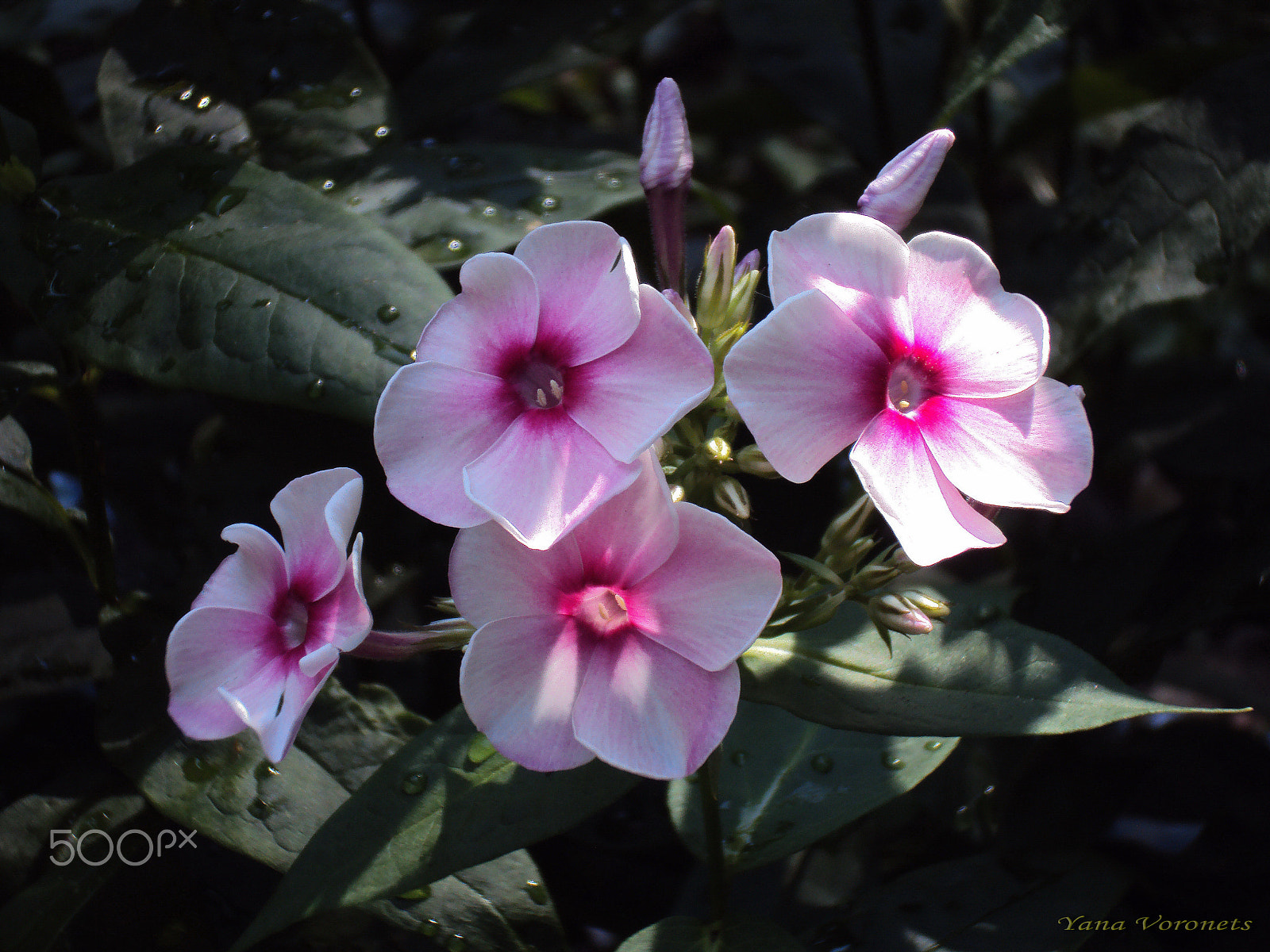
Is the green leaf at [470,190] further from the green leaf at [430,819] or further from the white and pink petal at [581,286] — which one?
the green leaf at [430,819]

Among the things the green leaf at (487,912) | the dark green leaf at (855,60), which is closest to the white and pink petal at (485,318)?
the green leaf at (487,912)

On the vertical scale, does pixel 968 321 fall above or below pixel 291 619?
above

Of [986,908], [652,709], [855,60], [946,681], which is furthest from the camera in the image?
[855,60]

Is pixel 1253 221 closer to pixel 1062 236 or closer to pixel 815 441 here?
pixel 1062 236

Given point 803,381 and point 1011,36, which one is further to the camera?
point 1011,36

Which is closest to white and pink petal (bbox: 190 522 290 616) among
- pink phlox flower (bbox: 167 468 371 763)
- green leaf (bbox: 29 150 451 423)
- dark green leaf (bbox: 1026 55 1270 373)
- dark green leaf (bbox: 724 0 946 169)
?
pink phlox flower (bbox: 167 468 371 763)

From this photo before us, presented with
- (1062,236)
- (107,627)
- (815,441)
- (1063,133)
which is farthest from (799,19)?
(107,627)

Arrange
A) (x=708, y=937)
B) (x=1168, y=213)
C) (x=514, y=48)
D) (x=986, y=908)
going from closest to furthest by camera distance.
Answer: (x=708, y=937), (x=986, y=908), (x=1168, y=213), (x=514, y=48)

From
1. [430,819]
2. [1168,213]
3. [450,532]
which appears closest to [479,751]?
[430,819]

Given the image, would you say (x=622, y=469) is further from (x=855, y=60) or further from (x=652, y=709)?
(x=855, y=60)
